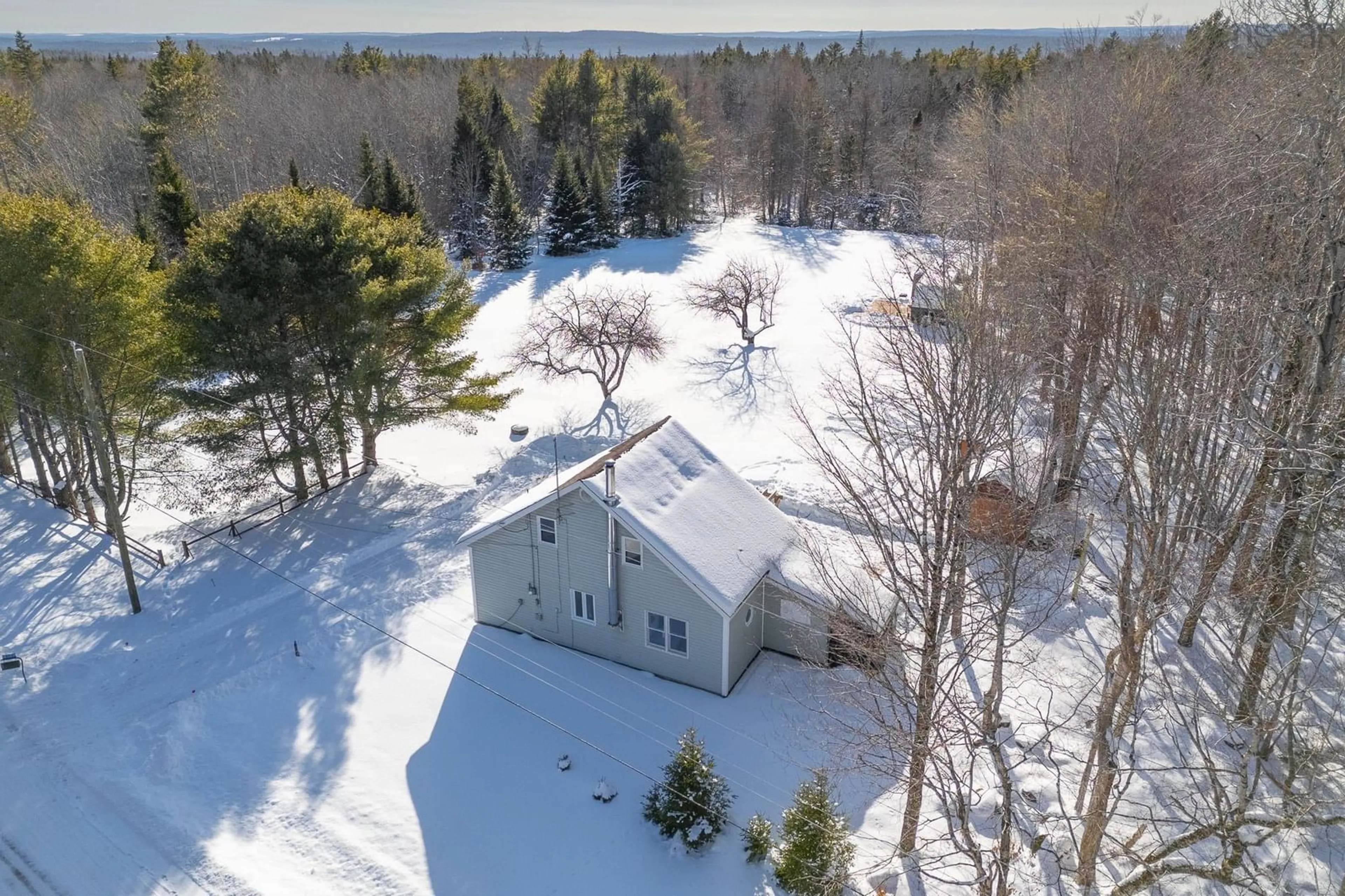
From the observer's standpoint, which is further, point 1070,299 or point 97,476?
point 97,476

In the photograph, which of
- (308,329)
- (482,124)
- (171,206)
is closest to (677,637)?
(308,329)

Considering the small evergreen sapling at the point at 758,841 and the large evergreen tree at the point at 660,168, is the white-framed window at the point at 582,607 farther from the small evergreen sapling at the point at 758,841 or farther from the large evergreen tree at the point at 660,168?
the large evergreen tree at the point at 660,168

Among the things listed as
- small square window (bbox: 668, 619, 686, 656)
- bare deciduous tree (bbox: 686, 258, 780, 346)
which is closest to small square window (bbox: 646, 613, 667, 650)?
small square window (bbox: 668, 619, 686, 656)

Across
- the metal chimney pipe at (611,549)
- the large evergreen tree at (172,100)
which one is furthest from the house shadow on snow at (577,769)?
the large evergreen tree at (172,100)

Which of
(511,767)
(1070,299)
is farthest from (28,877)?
(1070,299)

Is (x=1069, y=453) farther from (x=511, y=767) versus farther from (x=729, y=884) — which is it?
(x=511, y=767)

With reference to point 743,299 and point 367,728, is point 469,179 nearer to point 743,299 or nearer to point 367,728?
point 743,299
